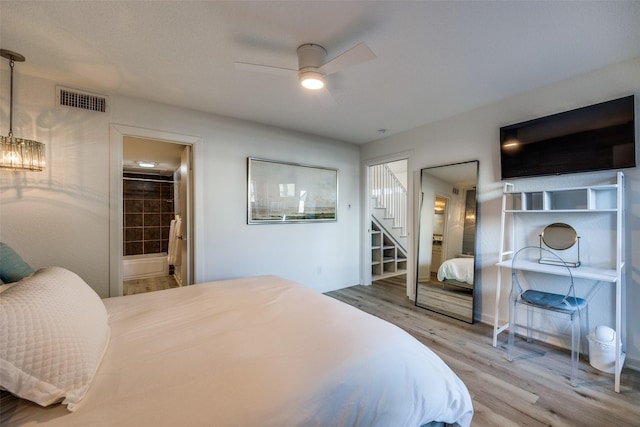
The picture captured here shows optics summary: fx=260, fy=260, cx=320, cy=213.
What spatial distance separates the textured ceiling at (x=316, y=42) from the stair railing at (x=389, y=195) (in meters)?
2.93

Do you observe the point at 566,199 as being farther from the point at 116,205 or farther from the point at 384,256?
Answer: the point at 116,205

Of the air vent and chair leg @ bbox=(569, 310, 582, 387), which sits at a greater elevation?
the air vent

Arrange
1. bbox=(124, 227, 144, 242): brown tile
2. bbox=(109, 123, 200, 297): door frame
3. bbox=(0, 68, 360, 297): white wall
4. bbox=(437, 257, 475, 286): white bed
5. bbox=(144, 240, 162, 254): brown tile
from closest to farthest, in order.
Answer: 1. bbox=(0, 68, 360, 297): white wall
2. bbox=(109, 123, 200, 297): door frame
3. bbox=(437, 257, 475, 286): white bed
4. bbox=(124, 227, 144, 242): brown tile
5. bbox=(144, 240, 162, 254): brown tile

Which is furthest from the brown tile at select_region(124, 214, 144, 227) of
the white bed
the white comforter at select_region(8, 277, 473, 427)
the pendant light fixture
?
the white bed

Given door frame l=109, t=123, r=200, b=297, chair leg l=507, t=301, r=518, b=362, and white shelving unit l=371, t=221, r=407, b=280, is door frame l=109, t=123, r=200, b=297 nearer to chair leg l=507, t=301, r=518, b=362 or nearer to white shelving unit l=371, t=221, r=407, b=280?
chair leg l=507, t=301, r=518, b=362

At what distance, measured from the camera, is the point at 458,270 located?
318 cm

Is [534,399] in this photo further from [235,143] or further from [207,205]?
[235,143]

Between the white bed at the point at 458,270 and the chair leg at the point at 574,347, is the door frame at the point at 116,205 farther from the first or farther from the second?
the chair leg at the point at 574,347

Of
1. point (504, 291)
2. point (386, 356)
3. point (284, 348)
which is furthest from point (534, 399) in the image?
point (284, 348)

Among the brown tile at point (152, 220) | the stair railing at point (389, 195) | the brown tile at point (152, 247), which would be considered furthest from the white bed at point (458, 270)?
the brown tile at point (152, 220)

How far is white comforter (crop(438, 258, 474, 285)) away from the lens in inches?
120

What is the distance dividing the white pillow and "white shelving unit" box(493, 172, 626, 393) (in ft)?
9.63

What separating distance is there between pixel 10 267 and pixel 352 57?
2298 millimetres

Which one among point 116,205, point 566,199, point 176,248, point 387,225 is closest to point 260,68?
point 116,205
